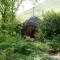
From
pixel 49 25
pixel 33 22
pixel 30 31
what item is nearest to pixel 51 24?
pixel 49 25

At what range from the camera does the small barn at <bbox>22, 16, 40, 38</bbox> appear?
12.3 metres

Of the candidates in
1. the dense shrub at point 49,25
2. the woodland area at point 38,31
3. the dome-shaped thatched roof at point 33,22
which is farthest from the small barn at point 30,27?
the dense shrub at point 49,25

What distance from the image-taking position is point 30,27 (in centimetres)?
1245

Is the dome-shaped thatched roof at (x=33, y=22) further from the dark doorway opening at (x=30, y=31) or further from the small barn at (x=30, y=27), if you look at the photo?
the dark doorway opening at (x=30, y=31)

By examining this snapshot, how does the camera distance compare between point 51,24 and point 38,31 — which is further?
point 38,31

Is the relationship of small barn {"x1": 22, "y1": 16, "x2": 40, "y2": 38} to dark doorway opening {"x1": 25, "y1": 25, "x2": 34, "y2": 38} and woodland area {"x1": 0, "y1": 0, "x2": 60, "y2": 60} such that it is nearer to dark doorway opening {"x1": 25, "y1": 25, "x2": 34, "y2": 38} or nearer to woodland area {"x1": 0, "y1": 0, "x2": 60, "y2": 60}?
dark doorway opening {"x1": 25, "y1": 25, "x2": 34, "y2": 38}

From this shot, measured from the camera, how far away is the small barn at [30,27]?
40.2 feet

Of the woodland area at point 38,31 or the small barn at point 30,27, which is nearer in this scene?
the woodland area at point 38,31

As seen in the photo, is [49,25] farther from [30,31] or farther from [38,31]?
[30,31]

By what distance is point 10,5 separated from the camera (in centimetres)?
1130

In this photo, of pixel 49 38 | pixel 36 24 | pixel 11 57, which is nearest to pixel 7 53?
pixel 11 57

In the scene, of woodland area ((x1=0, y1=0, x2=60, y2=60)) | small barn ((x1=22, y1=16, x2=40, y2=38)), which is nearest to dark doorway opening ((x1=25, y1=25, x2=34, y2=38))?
small barn ((x1=22, y1=16, x2=40, y2=38))

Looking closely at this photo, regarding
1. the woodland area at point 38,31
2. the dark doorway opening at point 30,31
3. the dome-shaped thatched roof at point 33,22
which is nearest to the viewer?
the woodland area at point 38,31

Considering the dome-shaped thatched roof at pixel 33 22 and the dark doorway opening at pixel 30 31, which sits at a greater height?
the dome-shaped thatched roof at pixel 33 22
